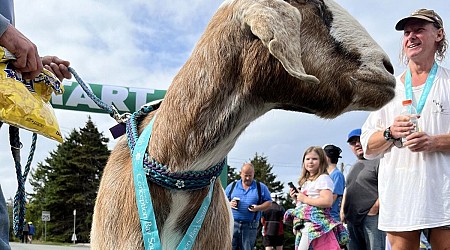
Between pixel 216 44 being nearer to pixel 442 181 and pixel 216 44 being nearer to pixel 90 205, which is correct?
pixel 442 181

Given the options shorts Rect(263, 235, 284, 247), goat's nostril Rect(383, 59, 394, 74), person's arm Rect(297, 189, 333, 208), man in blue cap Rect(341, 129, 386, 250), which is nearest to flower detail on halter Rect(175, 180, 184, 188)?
goat's nostril Rect(383, 59, 394, 74)

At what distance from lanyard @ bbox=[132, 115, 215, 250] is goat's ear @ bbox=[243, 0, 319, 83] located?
2.62 ft

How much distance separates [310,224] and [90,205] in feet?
162

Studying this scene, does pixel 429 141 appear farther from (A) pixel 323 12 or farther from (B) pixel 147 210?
(B) pixel 147 210

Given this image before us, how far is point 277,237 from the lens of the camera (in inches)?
434

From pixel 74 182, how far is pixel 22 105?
173 feet

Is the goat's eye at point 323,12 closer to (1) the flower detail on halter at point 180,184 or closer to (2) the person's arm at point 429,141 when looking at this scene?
(1) the flower detail on halter at point 180,184

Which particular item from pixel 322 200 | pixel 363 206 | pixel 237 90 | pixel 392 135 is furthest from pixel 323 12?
pixel 363 206

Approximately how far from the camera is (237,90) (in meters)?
2.64

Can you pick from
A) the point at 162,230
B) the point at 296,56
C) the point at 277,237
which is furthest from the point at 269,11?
the point at 277,237

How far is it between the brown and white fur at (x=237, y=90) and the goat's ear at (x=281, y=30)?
1 cm

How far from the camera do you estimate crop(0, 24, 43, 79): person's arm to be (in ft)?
7.19

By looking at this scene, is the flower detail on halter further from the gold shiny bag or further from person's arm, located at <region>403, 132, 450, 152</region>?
person's arm, located at <region>403, 132, 450, 152</region>

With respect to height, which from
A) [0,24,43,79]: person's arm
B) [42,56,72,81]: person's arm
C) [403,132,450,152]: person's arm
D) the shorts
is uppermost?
Result: [42,56,72,81]: person's arm
